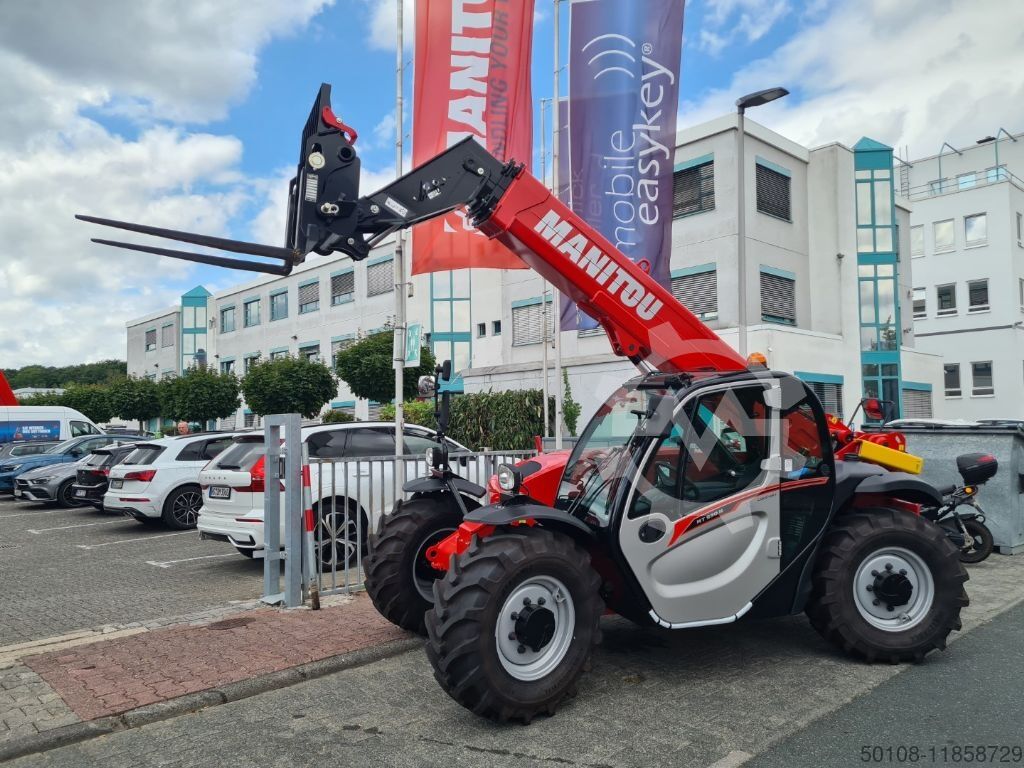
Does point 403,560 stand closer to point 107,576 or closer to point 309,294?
point 107,576

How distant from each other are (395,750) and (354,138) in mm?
3953

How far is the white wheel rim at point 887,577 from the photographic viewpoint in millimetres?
5473

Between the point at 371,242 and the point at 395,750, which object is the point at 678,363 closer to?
the point at 371,242

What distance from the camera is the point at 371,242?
5.87m

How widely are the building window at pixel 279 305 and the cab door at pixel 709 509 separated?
134ft

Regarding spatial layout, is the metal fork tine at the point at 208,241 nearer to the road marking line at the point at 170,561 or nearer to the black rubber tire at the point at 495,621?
the black rubber tire at the point at 495,621

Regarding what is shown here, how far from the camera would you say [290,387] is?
3005 cm

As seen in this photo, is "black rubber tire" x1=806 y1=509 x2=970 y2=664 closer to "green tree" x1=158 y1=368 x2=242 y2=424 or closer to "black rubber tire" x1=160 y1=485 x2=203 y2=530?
"black rubber tire" x1=160 y1=485 x2=203 y2=530

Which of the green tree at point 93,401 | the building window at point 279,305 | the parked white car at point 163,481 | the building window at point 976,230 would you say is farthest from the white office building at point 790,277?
the green tree at point 93,401

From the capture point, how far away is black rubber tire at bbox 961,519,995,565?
30.1 feet

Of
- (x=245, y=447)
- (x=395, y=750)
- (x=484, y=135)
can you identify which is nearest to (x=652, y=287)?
(x=395, y=750)

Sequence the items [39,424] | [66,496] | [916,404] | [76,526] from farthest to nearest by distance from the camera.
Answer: [916,404] → [39,424] → [66,496] → [76,526]

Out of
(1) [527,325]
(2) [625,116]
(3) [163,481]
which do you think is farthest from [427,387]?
(1) [527,325]

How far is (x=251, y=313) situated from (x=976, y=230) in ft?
123
